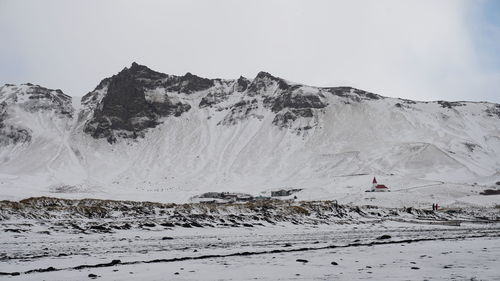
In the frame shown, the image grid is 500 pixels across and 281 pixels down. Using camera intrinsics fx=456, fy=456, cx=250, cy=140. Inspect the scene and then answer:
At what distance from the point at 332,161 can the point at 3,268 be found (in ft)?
436

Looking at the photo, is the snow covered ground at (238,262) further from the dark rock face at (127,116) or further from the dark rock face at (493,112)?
the dark rock face at (493,112)

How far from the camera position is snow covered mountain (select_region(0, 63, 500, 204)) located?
12531 centimetres

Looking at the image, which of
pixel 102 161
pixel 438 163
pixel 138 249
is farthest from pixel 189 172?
pixel 138 249

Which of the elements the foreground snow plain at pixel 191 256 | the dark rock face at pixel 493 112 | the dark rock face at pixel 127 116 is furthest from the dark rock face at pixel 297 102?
the foreground snow plain at pixel 191 256

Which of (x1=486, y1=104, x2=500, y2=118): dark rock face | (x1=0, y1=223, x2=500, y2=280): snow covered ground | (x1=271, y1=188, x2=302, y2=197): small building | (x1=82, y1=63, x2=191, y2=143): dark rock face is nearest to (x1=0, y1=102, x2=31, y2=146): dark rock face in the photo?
(x1=82, y1=63, x2=191, y2=143): dark rock face

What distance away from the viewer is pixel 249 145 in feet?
525

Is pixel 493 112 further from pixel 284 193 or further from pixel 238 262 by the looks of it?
pixel 238 262

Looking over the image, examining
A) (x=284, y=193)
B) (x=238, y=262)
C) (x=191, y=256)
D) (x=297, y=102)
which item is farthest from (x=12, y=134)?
(x=238, y=262)

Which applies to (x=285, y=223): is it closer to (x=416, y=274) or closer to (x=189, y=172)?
(x=416, y=274)

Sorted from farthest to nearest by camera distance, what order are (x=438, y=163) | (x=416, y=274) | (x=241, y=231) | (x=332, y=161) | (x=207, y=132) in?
(x=207, y=132) < (x=332, y=161) < (x=438, y=163) < (x=241, y=231) < (x=416, y=274)

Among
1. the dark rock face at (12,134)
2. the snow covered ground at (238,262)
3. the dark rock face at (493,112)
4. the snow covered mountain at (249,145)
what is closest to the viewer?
the snow covered ground at (238,262)

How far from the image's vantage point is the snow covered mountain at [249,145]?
125 meters

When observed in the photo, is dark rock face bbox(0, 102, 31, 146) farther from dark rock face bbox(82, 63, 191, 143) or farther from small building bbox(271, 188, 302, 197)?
small building bbox(271, 188, 302, 197)

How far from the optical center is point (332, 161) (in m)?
141
